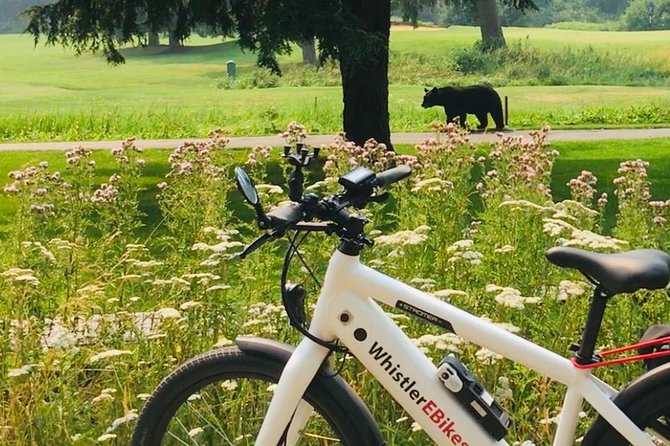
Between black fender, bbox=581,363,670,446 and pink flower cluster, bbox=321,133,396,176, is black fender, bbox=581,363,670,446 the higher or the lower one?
the lower one

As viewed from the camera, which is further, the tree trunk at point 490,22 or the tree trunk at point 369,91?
the tree trunk at point 490,22

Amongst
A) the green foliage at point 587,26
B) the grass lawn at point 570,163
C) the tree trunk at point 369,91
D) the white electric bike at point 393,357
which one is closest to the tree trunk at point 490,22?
the green foliage at point 587,26

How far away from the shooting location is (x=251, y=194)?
7.82 feet

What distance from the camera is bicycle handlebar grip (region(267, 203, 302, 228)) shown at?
2.49m

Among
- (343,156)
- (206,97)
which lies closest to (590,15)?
(206,97)

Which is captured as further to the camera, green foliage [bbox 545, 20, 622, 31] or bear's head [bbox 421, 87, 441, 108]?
green foliage [bbox 545, 20, 622, 31]

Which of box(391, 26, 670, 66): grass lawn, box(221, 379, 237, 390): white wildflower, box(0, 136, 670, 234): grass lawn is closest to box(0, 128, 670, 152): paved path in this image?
box(0, 136, 670, 234): grass lawn

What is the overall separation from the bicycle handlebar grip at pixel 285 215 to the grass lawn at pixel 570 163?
770 cm

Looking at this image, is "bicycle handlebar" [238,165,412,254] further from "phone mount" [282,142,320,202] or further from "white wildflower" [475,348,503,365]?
"white wildflower" [475,348,503,365]

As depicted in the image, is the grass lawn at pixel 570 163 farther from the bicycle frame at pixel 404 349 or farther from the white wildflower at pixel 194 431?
the bicycle frame at pixel 404 349

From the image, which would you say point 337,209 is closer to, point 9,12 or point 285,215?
point 285,215

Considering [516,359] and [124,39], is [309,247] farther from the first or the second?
[124,39]

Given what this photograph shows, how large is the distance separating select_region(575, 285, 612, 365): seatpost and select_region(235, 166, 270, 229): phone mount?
2.71ft

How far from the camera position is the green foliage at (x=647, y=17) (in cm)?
8888
